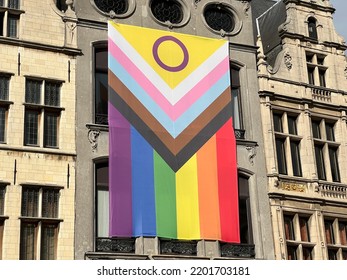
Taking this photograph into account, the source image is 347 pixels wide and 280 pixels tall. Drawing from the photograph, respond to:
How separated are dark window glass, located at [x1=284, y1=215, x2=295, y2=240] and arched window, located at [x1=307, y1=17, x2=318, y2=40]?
7.45m

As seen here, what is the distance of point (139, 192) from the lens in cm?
2033

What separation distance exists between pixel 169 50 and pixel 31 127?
17.9ft

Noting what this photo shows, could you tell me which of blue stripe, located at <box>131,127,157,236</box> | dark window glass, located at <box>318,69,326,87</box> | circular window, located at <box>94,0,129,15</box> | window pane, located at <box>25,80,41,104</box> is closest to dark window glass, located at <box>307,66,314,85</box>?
dark window glass, located at <box>318,69,326,87</box>

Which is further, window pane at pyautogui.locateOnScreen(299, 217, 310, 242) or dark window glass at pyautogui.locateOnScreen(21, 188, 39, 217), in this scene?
window pane at pyautogui.locateOnScreen(299, 217, 310, 242)

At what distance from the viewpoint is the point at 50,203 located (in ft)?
63.6

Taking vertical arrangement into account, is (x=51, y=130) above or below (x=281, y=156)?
above

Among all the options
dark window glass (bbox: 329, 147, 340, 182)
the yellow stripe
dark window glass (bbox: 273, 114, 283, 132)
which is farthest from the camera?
dark window glass (bbox: 329, 147, 340, 182)

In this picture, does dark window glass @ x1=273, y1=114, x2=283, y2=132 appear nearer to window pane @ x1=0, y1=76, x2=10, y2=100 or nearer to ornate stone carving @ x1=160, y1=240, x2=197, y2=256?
ornate stone carving @ x1=160, y1=240, x2=197, y2=256

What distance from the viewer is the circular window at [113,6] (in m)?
22.4

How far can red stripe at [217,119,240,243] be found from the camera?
21156 millimetres

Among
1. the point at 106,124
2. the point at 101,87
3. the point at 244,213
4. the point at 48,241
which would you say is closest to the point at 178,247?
the point at 244,213

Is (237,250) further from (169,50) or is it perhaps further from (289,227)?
(169,50)

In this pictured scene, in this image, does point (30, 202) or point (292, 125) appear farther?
point (292, 125)
